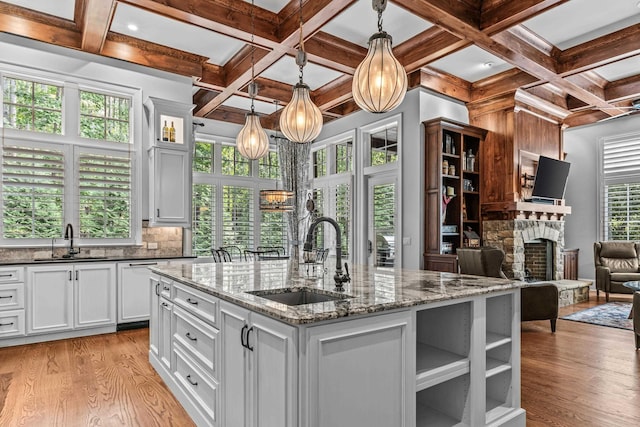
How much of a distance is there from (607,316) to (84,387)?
637 centimetres

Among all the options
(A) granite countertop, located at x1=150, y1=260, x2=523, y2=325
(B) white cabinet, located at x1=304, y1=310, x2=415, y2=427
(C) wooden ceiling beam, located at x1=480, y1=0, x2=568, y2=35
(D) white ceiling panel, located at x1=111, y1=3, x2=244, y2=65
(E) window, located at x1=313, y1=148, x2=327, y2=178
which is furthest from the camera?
(E) window, located at x1=313, y1=148, x2=327, y2=178

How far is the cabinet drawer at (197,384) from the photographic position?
230 cm

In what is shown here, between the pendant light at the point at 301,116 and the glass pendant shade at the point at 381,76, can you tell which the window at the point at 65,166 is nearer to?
the pendant light at the point at 301,116

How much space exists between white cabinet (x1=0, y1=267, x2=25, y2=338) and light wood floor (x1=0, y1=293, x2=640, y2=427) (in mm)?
206

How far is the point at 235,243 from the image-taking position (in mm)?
7691

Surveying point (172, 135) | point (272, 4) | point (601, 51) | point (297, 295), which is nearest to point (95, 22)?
point (172, 135)

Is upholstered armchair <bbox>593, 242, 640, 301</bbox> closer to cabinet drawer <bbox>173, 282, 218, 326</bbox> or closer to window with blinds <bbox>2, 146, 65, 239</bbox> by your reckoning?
cabinet drawer <bbox>173, 282, 218, 326</bbox>

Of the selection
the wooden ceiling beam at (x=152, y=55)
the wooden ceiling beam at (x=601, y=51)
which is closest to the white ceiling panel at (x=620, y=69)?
the wooden ceiling beam at (x=601, y=51)

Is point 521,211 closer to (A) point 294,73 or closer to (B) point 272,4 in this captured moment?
(A) point 294,73

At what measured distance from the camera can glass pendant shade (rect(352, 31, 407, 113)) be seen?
8.50ft

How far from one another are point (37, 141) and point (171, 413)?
381 centimetres

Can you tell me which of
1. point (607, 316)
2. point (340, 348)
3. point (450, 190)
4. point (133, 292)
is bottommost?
point (607, 316)

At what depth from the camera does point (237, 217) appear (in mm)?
7832

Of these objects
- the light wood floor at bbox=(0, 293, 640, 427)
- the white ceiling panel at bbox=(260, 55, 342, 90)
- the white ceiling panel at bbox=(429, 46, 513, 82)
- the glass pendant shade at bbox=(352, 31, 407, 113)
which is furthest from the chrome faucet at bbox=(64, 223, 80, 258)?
the white ceiling panel at bbox=(429, 46, 513, 82)
